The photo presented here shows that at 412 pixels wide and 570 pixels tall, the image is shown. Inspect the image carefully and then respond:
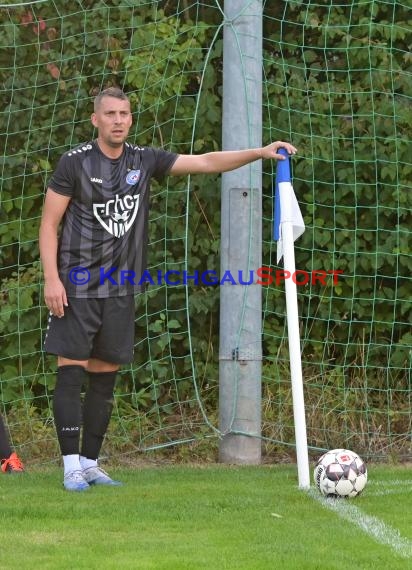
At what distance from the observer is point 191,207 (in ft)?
25.3

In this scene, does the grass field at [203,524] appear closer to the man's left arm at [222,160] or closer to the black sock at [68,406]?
the black sock at [68,406]

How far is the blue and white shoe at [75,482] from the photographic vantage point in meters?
5.61

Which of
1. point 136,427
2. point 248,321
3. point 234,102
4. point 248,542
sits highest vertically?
point 234,102

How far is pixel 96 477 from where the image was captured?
5.83 metres

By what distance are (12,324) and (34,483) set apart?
202cm

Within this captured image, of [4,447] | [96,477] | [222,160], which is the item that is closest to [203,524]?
[96,477]

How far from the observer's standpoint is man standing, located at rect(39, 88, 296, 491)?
5676 mm

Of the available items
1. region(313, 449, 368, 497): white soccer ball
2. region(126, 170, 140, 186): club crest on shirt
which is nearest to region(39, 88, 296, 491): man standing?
region(126, 170, 140, 186): club crest on shirt

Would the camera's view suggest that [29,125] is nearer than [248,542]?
No

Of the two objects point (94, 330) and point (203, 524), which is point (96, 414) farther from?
point (203, 524)

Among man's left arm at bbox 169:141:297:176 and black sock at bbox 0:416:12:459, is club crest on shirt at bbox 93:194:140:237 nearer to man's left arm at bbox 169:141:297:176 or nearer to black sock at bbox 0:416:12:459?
man's left arm at bbox 169:141:297:176

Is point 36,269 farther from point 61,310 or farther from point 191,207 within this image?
point 61,310

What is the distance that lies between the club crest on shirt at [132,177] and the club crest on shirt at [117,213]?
0.07 metres

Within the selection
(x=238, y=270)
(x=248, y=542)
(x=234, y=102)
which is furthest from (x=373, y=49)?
(x=248, y=542)
